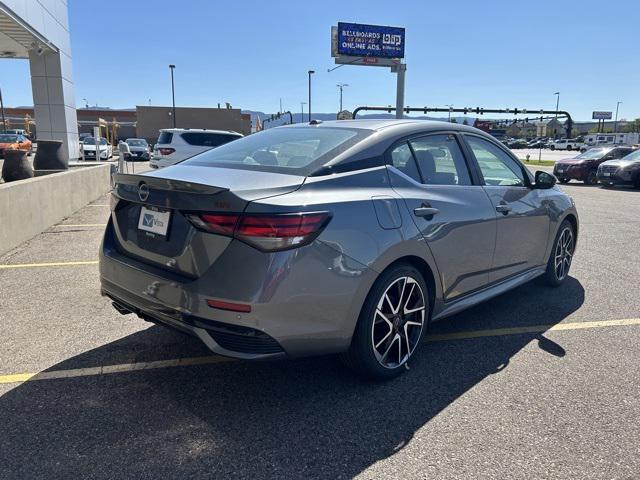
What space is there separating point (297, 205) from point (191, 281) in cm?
69

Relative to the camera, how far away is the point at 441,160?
3.78 meters

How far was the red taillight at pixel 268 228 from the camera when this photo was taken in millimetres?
2533

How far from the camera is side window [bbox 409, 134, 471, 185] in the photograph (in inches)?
140

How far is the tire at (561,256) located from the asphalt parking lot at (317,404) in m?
0.66

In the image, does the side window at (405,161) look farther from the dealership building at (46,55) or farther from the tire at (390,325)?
the dealership building at (46,55)

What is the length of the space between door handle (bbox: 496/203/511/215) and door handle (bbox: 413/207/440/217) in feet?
2.94

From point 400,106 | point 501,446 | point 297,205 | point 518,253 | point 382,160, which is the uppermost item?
point 400,106

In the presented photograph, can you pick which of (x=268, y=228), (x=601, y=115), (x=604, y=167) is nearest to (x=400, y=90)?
(x=604, y=167)

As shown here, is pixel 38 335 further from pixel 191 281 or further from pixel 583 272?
pixel 583 272

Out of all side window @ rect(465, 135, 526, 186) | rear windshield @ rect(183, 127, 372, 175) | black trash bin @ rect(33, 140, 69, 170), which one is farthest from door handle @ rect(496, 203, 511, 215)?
black trash bin @ rect(33, 140, 69, 170)

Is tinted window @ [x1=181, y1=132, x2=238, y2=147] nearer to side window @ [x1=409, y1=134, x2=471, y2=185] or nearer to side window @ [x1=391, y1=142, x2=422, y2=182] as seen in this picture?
side window @ [x1=409, y1=134, x2=471, y2=185]

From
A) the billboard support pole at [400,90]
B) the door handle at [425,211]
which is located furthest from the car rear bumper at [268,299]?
the billboard support pole at [400,90]

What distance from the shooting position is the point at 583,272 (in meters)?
6.03

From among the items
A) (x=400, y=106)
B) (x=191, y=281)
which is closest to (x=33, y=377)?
(x=191, y=281)
